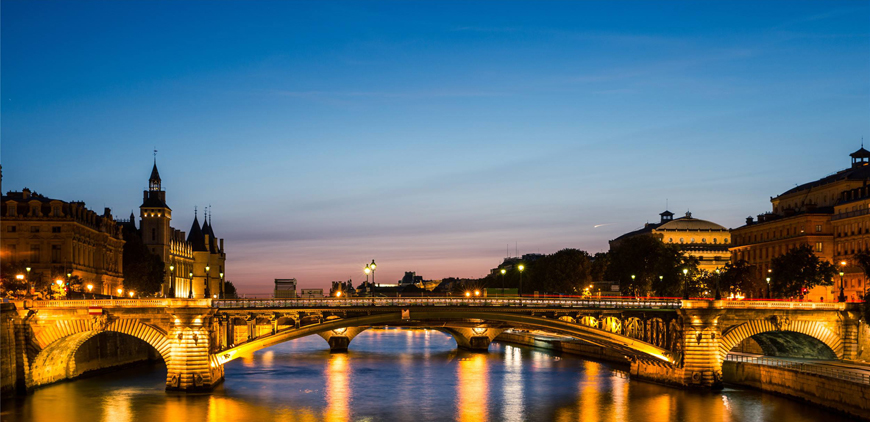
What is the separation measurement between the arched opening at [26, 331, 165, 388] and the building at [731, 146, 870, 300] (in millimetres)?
62813

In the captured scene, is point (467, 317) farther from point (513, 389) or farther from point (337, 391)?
point (337, 391)

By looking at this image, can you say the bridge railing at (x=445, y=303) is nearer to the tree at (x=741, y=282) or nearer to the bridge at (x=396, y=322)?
the bridge at (x=396, y=322)

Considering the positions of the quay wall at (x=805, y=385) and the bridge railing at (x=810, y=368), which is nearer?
the quay wall at (x=805, y=385)

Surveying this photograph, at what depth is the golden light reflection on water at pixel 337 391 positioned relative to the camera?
6494 centimetres

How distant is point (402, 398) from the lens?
7269cm

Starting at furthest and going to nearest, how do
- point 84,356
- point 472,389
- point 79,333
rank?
1. point 84,356
2. point 472,389
3. point 79,333

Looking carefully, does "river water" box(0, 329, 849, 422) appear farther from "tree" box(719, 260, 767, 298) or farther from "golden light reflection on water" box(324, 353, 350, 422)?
"tree" box(719, 260, 767, 298)

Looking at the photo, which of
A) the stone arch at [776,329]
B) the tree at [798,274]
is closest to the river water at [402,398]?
the stone arch at [776,329]

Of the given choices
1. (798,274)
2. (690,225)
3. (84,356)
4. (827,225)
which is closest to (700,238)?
(690,225)

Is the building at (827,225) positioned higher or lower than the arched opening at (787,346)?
higher

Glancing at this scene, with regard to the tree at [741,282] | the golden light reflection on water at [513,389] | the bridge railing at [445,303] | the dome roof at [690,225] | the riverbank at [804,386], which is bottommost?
the golden light reflection on water at [513,389]

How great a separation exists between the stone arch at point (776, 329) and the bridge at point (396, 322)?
0.07 m

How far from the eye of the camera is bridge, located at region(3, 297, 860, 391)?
6869 centimetres

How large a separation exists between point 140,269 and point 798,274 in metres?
80.5
